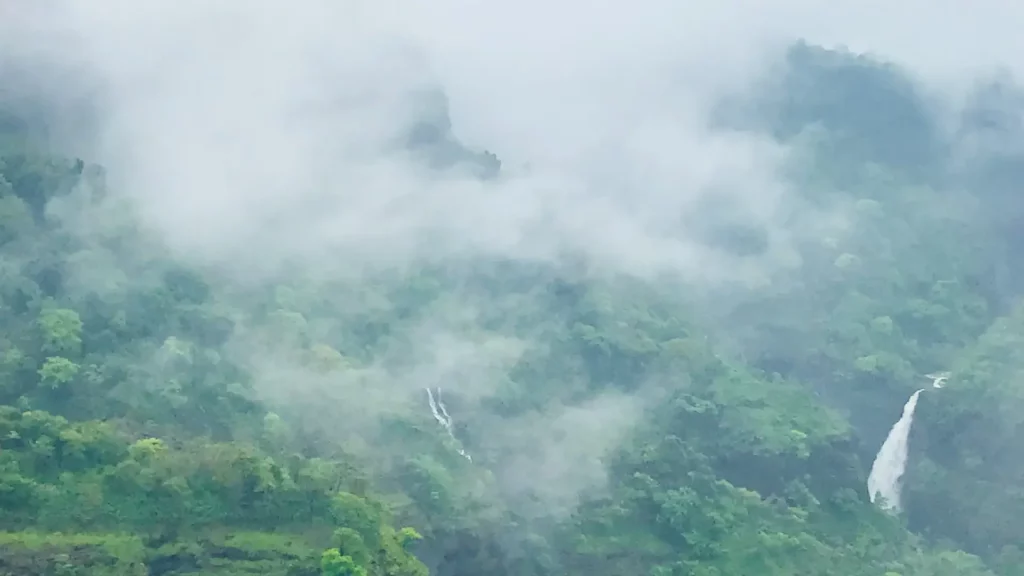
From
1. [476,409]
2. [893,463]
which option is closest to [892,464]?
[893,463]

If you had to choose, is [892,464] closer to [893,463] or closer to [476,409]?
[893,463]

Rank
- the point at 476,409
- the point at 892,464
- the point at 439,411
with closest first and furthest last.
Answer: the point at 439,411 → the point at 476,409 → the point at 892,464

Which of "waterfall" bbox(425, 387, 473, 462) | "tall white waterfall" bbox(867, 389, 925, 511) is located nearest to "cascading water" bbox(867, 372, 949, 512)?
"tall white waterfall" bbox(867, 389, 925, 511)

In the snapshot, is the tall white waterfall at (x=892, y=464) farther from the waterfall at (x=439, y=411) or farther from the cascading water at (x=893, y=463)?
the waterfall at (x=439, y=411)

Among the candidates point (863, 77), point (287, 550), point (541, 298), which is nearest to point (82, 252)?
point (287, 550)

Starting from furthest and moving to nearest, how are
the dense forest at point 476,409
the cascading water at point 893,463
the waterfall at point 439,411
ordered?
the cascading water at point 893,463 → the waterfall at point 439,411 → the dense forest at point 476,409

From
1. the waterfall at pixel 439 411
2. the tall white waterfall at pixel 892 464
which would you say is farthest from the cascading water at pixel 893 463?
the waterfall at pixel 439 411

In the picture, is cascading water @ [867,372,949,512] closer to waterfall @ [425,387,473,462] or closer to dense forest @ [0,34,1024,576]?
dense forest @ [0,34,1024,576]
